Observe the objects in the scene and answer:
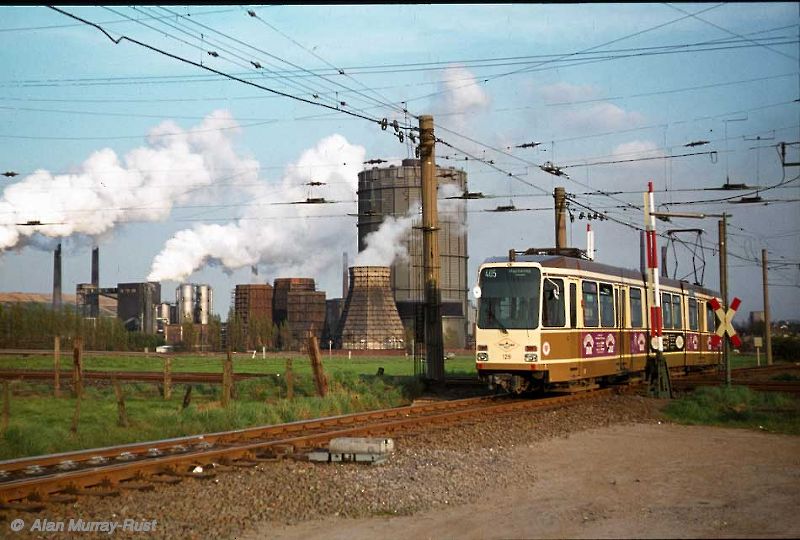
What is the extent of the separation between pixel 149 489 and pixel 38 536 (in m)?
2.11

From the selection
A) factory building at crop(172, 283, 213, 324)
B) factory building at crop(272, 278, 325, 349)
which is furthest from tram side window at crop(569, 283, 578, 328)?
factory building at crop(172, 283, 213, 324)

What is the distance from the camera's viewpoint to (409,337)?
10838 centimetres

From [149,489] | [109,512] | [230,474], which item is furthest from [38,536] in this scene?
[230,474]

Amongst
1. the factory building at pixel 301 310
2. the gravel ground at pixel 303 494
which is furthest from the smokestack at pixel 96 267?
the gravel ground at pixel 303 494

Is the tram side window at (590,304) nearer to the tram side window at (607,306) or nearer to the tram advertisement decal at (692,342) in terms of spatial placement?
the tram side window at (607,306)

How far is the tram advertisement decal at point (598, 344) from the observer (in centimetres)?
2439

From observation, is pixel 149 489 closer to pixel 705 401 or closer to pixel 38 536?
pixel 38 536

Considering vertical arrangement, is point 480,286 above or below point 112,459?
above

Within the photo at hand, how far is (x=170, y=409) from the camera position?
23.7 metres

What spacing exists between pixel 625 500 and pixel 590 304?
14.2 metres

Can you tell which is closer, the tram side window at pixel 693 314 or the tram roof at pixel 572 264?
the tram roof at pixel 572 264

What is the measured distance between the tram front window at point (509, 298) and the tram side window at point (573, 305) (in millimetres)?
1260

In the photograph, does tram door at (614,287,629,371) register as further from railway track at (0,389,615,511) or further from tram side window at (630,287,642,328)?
A: railway track at (0,389,615,511)

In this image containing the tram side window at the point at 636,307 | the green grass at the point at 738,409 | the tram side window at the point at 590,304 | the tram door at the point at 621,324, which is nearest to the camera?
the green grass at the point at 738,409
